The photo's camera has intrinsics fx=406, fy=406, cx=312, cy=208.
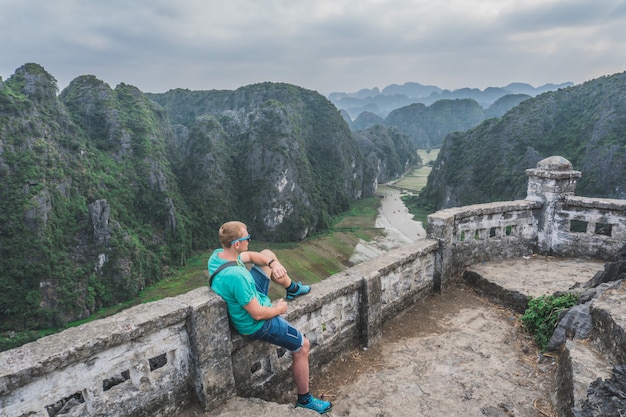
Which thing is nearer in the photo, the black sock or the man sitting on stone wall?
the man sitting on stone wall

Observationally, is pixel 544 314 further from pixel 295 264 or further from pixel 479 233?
pixel 295 264

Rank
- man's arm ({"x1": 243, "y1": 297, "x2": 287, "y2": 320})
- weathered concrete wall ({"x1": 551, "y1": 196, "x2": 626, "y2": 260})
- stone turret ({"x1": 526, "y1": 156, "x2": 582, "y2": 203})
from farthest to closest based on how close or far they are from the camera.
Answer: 1. stone turret ({"x1": 526, "y1": 156, "x2": 582, "y2": 203})
2. weathered concrete wall ({"x1": 551, "y1": 196, "x2": 626, "y2": 260})
3. man's arm ({"x1": 243, "y1": 297, "x2": 287, "y2": 320})

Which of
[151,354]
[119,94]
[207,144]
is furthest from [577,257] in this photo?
[119,94]

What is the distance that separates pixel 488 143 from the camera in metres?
95.2

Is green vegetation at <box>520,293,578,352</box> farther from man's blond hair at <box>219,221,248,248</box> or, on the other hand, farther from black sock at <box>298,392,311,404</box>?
man's blond hair at <box>219,221,248,248</box>

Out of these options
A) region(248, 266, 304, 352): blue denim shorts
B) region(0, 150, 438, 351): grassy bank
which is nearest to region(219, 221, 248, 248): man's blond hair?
region(248, 266, 304, 352): blue denim shorts

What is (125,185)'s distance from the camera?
234ft

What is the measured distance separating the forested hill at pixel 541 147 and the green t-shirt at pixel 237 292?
3011 inches

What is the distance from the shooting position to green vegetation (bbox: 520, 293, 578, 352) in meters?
5.33

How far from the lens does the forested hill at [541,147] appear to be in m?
68.6

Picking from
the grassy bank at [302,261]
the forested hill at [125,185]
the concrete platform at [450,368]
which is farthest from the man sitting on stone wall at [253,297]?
the forested hill at [125,185]

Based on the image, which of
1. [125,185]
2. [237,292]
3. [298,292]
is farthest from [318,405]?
[125,185]

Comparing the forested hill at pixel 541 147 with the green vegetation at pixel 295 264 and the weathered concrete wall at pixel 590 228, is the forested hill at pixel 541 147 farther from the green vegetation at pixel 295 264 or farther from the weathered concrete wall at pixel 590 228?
the weathered concrete wall at pixel 590 228

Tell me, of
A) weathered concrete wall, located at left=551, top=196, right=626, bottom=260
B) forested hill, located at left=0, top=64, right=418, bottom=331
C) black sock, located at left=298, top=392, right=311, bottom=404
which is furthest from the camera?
forested hill, located at left=0, top=64, right=418, bottom=331
